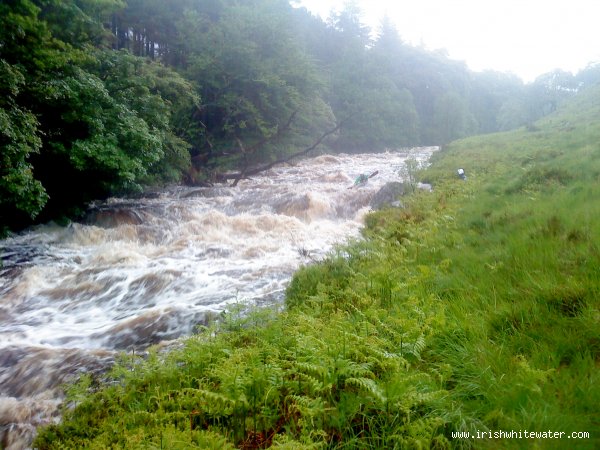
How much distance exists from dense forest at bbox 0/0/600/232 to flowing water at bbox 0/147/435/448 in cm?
134

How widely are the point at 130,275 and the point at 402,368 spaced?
21.6ft

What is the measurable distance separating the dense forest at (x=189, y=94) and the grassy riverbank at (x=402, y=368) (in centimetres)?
679

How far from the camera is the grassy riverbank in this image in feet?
8.14

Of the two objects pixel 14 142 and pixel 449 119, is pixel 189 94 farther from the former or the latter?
pixel 449 119

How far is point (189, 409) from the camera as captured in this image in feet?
10.3

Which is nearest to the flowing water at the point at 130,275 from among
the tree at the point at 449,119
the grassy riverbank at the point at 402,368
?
the grassy riverbank at the point at 402,368

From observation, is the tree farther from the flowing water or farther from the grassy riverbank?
the grassy riverbank

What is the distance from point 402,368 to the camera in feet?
9.77

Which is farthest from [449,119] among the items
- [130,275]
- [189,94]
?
[130,275]

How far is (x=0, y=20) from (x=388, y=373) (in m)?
10.4

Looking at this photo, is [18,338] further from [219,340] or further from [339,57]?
[339,57]

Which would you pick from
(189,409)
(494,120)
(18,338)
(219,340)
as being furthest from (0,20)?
(494,120)

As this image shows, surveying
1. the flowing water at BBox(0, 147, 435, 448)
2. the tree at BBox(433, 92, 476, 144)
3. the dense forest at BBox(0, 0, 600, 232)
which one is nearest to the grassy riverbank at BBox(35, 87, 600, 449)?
the flowing water at BBox(0, 147, 435, 448)

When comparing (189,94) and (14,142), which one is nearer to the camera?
(14,142)
